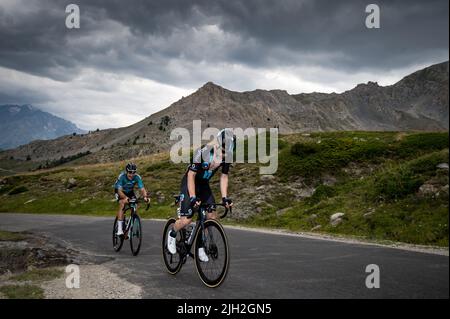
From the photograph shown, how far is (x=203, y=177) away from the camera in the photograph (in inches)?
342

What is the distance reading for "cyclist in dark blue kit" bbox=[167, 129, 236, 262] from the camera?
26.6 ft

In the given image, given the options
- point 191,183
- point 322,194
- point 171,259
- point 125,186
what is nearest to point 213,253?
point 191,183

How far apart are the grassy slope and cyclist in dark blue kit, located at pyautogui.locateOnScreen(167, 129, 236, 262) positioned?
9462mm

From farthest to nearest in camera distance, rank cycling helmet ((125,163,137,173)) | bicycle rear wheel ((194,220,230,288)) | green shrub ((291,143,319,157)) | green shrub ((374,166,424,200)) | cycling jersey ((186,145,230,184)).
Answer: green shrub ((291,143,319,157)) → green shrub ((374,166,424,200)) → cycling helmet ((125,163,137,173)) → cycling jersey ((186,145,230,184)) → bicycle rear wheel ((194,220,230,288))

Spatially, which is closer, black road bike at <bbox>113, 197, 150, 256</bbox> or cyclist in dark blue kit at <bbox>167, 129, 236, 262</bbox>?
cyclist in dark blue kit at <bbox>167, 129, 236, 262</bbox>

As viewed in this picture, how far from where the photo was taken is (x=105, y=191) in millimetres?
44094

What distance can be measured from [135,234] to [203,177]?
5206mm

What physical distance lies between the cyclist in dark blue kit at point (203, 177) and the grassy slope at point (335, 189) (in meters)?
9.46

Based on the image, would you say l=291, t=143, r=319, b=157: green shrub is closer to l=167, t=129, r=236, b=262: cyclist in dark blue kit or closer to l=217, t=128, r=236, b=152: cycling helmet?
l=167, t=129, r=236, b=262: cyclist in dark blue kit

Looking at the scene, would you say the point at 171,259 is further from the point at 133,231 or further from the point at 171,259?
the point at 133,231

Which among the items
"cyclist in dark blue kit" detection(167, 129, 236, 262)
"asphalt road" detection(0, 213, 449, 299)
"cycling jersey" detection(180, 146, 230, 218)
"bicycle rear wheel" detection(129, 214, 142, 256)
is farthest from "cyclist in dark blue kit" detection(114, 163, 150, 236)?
"cycling jersey" detection(180, 146, 230, 218)
